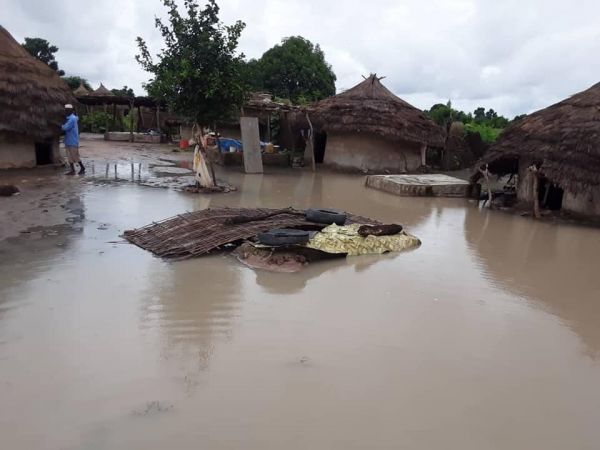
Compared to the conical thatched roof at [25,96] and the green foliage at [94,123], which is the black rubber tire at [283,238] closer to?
the conical thatched roof at [25,96]

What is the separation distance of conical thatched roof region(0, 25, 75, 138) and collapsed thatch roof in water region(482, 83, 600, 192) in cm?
1193

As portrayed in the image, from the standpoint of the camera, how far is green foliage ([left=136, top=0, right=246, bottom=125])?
38.5 ft

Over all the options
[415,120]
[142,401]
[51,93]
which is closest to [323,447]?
[142,401]

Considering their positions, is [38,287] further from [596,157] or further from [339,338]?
[596,157]

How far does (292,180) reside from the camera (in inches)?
624

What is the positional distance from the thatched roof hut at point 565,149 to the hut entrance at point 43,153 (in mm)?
12590

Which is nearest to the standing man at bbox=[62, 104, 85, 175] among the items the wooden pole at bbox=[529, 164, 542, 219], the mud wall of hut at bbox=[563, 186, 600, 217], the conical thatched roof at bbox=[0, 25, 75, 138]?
the conical thatched roof at bbox=[0, 25, 75, 138]

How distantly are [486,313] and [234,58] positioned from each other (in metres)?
9.08

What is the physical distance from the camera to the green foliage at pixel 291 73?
1485 inches

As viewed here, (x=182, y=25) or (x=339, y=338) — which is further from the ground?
(x=182, y=25)

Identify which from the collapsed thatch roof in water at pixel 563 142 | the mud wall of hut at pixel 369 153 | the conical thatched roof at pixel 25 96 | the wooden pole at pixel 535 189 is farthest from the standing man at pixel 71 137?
the wooden pole at pixel 535 189

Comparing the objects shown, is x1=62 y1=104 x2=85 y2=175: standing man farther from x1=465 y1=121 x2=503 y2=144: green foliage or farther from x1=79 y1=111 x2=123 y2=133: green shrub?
x1=79 y1=111 x2=123 y2=133: green shrub

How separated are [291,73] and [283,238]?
109ft

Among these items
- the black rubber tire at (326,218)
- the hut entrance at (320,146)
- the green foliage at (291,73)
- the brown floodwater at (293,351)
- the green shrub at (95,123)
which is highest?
the green foliage at (291,73)
